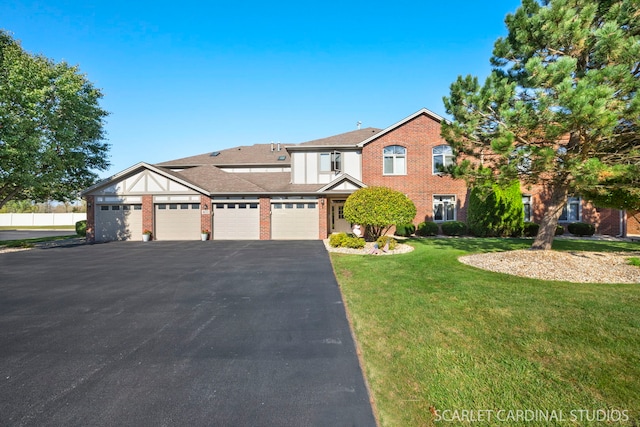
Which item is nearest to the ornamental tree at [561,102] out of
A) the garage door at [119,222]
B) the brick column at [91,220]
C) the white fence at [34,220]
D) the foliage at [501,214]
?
the foliage at [501,214]

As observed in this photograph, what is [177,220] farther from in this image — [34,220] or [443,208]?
[34,220]

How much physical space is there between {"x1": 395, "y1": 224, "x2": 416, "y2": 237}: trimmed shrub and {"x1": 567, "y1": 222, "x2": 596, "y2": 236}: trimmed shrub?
9794mm

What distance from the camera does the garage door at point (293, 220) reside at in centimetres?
1747

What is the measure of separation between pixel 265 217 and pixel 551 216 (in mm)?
13876

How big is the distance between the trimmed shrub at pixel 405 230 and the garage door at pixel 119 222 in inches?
645

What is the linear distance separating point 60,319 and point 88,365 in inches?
91.9

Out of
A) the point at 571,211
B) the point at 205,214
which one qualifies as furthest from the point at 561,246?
the point at 205,214

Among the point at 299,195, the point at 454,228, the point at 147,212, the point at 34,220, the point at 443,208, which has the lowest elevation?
the point at 454,228

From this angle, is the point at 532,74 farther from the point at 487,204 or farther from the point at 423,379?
the point at 487,204

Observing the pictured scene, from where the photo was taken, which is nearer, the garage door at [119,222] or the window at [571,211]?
the garage door at [119,222]

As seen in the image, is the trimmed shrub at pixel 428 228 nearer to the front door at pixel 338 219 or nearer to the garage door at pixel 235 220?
the front door at pixel 338 219

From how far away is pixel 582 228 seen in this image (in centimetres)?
1686

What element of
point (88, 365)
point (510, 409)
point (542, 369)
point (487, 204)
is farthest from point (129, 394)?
point (487, 204)

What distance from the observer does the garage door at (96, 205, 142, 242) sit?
17.8 metres
